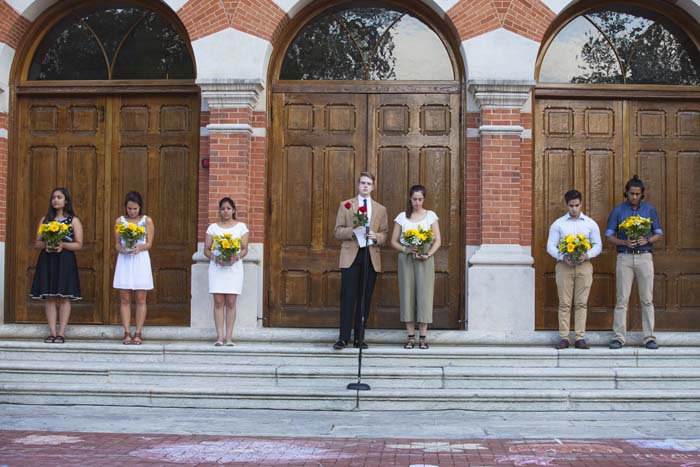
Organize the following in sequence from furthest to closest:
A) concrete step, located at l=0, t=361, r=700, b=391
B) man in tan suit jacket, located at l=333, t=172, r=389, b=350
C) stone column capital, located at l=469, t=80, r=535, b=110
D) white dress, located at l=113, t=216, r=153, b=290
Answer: stone column capital, located at l=469, t=80, r=535, b=110 → white dress, located at l=113, t=216, r=153, b=290 → man in tan suit jacket, located at l=333, t=172, r=389, b=350 → concrete step, located at l=0, t=361, r=700, b=391

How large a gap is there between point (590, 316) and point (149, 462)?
21.4 feet

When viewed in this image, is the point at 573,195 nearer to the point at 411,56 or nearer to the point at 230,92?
the point at 411,56

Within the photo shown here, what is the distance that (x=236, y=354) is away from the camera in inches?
407

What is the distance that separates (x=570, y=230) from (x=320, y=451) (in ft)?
15.2

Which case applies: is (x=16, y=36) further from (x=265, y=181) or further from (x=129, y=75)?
(x=265, y=181)

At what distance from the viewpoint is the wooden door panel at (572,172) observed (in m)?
11.6

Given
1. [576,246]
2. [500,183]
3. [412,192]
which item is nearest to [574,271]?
[576,246]

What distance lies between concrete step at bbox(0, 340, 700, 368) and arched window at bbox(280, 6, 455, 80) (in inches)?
139

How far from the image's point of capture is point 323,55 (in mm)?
11883

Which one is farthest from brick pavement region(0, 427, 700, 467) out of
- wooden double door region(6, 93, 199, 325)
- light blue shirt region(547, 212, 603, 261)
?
wooden double door region(6, 93, 199, 325)

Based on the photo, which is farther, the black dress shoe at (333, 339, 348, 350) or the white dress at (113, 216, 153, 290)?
the white dress at (113, 216, 153, 290)

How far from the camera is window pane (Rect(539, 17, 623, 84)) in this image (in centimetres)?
1173

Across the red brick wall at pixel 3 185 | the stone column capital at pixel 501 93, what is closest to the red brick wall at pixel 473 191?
the stone column capital at pixel 501 93

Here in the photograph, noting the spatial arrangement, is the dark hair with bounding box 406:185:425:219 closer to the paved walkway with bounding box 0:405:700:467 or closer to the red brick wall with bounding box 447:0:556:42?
the red brick wall with bounding box 447:0:556:42
